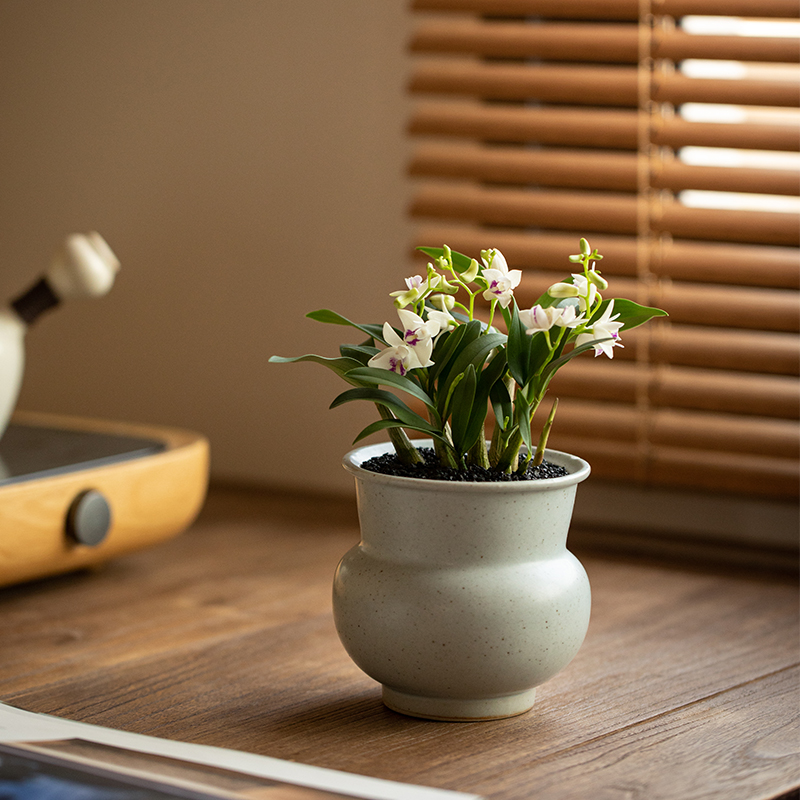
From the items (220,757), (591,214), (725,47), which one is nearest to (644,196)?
(591,214)

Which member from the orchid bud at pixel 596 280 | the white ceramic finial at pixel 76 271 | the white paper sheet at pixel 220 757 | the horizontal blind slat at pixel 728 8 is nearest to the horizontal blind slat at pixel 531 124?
the horizontal blind slat at pixel 728 8

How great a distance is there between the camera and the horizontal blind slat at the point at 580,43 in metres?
1.08

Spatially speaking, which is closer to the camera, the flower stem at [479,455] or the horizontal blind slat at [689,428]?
the flower stem at [479,455]

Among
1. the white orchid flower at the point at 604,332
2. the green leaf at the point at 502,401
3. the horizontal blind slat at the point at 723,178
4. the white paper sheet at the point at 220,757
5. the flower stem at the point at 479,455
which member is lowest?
the white paper sheet at the point at 220,757

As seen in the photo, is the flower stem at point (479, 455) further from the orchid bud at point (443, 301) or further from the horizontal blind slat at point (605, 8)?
the horizontal blind slat at point (605, 8)

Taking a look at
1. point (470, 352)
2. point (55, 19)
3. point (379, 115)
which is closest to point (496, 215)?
point (379, 115)

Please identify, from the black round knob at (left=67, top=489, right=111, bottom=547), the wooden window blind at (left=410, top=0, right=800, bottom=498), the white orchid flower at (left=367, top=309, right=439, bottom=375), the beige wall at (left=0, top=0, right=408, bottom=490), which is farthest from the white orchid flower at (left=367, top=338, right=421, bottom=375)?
the beige wall at (left=0, top=0, right=408, bottom=490)

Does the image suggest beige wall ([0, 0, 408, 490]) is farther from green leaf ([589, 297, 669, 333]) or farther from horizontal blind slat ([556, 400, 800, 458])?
green leaf ([589, 297, 669, 333])

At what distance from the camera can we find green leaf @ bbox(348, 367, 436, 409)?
0.65 metres

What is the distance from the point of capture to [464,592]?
66cm

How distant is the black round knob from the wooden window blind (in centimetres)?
48

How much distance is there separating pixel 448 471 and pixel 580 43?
0.65 meters

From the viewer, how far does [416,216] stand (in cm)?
127

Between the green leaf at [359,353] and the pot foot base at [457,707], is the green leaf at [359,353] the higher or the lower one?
the higher one
